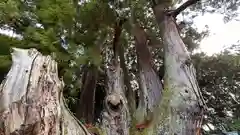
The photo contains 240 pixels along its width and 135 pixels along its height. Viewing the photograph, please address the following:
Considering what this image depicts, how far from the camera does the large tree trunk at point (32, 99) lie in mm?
1982

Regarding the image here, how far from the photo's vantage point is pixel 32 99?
2.05 metres

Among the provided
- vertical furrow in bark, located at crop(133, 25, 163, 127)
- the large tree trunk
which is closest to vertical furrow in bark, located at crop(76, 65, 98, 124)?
vertical furrow in bark, located at crop(133, 25, 163, 127)

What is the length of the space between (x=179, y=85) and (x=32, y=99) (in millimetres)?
2772

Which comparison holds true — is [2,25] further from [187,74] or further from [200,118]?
[200,118]

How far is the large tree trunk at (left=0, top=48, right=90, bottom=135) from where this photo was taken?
1.98 metres

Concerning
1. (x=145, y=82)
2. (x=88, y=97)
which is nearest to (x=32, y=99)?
(x=145, y=82)

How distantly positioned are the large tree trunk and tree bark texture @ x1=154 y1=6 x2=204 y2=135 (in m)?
1.94

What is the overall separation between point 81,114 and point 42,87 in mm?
4893

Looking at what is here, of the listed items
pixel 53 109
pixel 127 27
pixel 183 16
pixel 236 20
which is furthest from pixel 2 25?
pixel 236 20

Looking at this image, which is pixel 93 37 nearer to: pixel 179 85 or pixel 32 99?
pixel 179 85

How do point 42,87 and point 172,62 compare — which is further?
point 172,62

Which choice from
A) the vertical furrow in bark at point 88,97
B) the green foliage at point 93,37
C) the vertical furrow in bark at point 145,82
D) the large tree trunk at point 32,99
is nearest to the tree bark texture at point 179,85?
the green foliage at point 93,37

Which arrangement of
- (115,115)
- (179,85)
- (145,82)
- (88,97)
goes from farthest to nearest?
(88,97) < (145,82) < (179,85) < (115,115)

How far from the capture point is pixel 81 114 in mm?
6973
